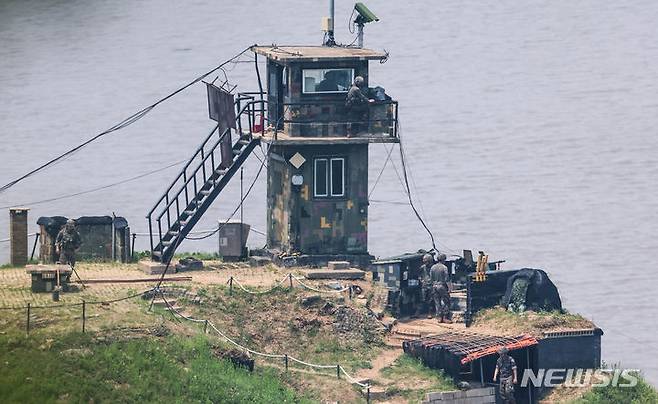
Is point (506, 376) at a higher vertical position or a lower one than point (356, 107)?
lower

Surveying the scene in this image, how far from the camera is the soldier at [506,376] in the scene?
193 ft

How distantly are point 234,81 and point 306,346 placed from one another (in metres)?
51.0

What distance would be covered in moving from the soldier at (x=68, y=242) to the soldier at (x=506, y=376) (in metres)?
12.6

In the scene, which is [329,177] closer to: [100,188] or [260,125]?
[260,125]

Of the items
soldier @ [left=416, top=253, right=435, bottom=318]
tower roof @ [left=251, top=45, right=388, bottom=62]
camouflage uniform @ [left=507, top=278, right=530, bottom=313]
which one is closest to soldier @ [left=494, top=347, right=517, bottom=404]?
camouflage uniform @ [left=507, top=278, right=530, bottom=313]

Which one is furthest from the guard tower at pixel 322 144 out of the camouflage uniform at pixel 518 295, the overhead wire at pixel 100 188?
the overhead wire at pixel 100 188

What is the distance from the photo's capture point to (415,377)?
59406mm

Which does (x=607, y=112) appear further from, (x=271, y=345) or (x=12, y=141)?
(x=271, y=345)

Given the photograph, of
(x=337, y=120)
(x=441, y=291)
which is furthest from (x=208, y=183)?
(x=441, y=291)

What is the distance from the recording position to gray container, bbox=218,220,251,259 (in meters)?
67.5

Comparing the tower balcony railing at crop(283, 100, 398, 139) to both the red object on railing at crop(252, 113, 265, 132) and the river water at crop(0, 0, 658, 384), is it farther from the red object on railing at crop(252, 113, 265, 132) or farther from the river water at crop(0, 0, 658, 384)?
the river water at crop(0, 0, 658, 384)

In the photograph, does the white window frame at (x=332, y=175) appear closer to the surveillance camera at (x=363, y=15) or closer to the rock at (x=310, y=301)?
the surveillance camera at (x=363, y=15)

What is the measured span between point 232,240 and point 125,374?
12433 millimetres

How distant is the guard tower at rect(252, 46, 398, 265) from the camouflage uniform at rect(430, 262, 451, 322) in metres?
3.41
